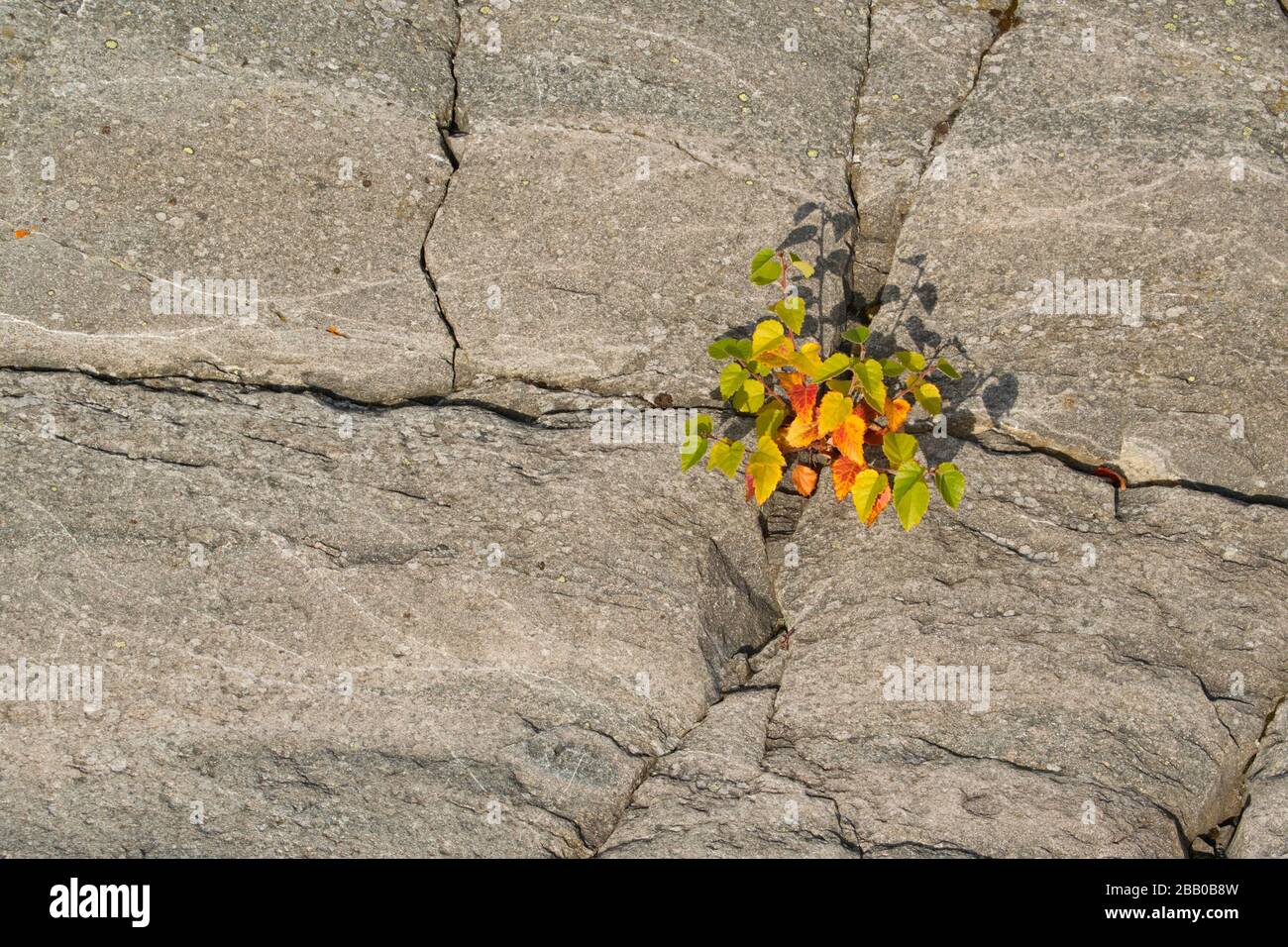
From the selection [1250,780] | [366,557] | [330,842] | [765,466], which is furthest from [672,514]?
[1250,780]

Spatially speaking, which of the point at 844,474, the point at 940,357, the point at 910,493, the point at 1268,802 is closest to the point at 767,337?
the point at 844,474

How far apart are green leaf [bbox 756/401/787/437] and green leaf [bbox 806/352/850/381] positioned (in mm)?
171

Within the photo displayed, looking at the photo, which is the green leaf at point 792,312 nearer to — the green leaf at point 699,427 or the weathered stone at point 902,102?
the green leaf at point 699,427

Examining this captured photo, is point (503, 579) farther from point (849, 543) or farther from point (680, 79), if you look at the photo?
point (680, 79)

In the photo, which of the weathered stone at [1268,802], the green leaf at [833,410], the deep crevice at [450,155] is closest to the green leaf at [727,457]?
A: the green leaf at [833,410]

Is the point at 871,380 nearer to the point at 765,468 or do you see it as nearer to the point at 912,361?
the point at 912,361

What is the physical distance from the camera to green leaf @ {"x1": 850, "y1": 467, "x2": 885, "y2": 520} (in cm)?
337

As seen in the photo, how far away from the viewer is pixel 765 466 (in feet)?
Result: 11.1

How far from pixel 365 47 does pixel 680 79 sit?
1145 mm

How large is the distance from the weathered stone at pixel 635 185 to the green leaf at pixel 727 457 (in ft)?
1.57

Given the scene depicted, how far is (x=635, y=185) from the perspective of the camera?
14.0 ft

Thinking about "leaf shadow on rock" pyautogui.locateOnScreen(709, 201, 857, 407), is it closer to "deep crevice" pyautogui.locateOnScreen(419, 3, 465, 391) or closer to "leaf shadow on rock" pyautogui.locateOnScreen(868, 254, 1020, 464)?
"leaf shadow on rock" pyautogui.locateOnScreen(868, 254, 1020, 464)

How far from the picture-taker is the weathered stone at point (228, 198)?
3945 mm

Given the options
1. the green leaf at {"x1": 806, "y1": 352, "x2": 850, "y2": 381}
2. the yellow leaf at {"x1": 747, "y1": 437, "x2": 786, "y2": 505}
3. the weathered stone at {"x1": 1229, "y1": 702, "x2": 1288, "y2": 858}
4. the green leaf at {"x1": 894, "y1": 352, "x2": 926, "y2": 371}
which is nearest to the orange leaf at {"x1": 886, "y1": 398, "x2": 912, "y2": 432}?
the green leaf at {"x1": 894, "y1": 352, "x2": 926, "y2": 371}
